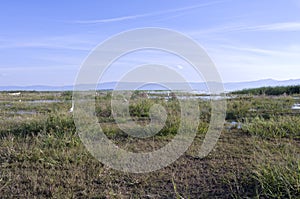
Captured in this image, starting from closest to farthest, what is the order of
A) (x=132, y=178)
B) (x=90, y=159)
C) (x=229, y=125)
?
(x=132, y=178)
(x=90, y=159)
(x=229, y=125)

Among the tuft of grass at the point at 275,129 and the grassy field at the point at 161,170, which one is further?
the tuft of grass at the point at 275,129

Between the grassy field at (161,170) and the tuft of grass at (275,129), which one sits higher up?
the tuft of grass at (275,129)

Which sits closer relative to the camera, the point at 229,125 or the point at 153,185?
the point at 153,185

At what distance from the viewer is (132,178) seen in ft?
12.1

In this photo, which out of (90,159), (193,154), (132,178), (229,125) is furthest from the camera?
(229,125)

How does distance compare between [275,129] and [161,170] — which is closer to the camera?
[161,170]

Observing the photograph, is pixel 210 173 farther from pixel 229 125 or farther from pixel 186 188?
pixel 229 125

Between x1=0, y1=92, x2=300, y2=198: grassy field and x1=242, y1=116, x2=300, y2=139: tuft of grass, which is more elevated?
x1=242, y1=116, x2=300, y2=139: tuft of grass

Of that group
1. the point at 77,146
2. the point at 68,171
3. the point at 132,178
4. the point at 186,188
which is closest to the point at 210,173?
the point at 186,188

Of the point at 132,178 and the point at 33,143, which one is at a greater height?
the point at 33,143

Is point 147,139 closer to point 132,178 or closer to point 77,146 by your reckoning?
point 77,146

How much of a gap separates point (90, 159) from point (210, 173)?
1844 mm

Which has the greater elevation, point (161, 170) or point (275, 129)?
point (275, 129)

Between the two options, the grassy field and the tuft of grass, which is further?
the tuft of grass
